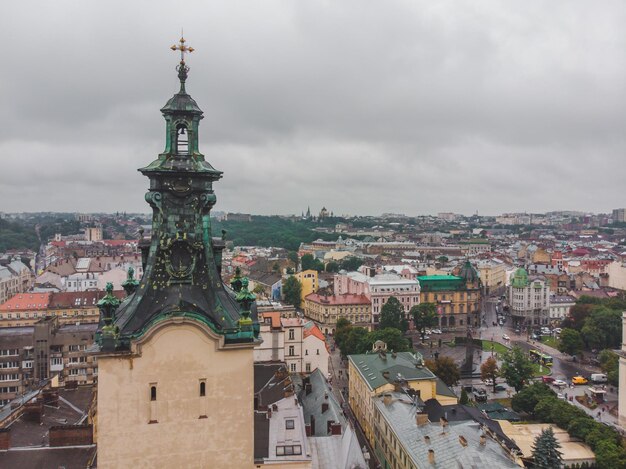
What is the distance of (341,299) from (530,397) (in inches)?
2325

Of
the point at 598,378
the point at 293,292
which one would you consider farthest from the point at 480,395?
the point at 293,292

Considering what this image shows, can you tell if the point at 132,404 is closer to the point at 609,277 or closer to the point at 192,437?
the point at 192,437

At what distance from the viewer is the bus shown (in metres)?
85.3

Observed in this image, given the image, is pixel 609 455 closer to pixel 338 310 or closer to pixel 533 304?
pixel 338 310

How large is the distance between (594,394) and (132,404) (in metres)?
69.5

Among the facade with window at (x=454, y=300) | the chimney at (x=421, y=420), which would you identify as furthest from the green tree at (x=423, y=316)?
the chimney at (x=421, y=420)

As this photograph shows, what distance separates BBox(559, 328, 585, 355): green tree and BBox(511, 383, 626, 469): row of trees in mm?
29486

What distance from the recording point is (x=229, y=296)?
16.1 meters

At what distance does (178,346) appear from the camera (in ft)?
48.9

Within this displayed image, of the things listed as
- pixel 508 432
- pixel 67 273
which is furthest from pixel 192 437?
pixel 67 273

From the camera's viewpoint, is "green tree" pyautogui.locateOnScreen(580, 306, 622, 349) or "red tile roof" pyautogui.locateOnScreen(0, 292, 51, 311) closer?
"green tree" pyautogui.locateOnScreen(580, 306, 622, 349)

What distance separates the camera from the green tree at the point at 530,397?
194ft

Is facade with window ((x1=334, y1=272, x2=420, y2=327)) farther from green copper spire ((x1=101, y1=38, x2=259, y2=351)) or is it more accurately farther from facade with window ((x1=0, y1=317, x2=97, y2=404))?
green copper spire ((x1=101, y1=38, x2=259, y2=351))

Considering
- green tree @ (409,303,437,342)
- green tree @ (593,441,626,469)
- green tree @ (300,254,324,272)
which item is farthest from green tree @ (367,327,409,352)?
green tree @ (300,254,324,272)
